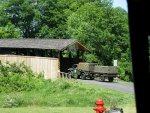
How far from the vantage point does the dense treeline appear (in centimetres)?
5788

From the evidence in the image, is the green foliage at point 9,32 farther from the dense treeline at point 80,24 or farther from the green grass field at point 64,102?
the green grass field at point 64,102

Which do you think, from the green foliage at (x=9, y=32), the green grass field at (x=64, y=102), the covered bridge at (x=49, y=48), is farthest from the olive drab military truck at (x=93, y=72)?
the green foliage at (x=9, y=32)

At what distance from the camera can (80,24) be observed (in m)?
62.9

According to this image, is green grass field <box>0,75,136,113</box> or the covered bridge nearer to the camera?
green grass field <box>0,75,136,113</box>

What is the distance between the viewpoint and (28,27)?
9275cm

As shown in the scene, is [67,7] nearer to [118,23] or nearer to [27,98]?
[118,23]

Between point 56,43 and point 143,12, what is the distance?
47.0 m

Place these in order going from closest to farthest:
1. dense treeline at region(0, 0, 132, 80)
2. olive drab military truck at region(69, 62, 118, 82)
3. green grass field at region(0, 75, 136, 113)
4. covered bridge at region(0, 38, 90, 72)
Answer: green grass field at region(0, 75, 136, 113), olive drab military truck at region(69, 62, 118, 82), covered bridge at region(0, 38, 90, 72), dense treeline at region(0, 0, 132, 80)

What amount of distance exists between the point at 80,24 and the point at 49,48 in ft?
48.5

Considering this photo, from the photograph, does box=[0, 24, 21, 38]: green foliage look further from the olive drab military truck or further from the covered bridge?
the olive drab military truck

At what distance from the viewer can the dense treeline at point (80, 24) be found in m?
57.9

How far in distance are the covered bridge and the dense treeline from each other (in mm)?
3608

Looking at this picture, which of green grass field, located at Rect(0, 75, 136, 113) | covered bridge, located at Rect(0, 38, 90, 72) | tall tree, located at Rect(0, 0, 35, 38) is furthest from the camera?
tall tree, located at Rect(0, 0, 35, 38)

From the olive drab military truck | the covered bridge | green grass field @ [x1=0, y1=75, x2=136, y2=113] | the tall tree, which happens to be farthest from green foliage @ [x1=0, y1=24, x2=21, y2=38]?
green grass field @ [x1=0, y1=75, x2=136, y2=113]
